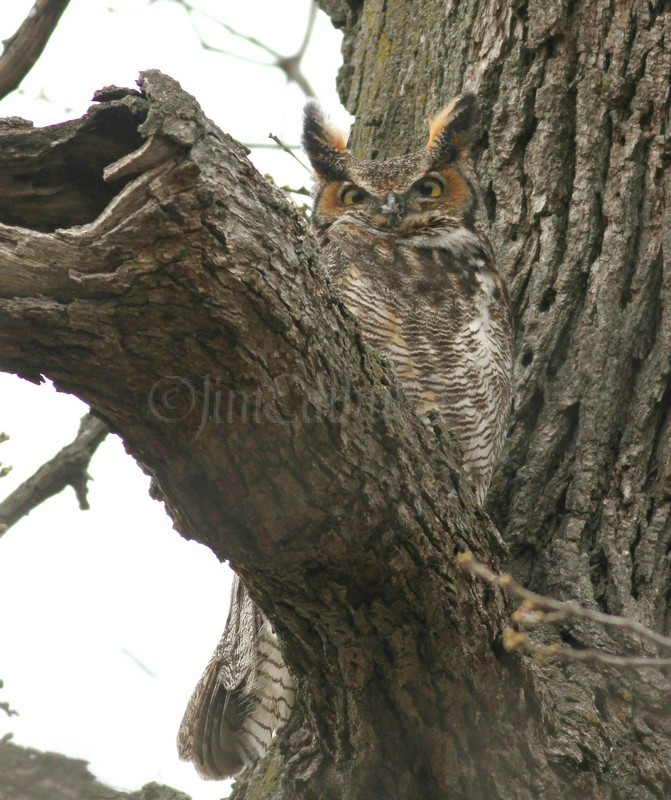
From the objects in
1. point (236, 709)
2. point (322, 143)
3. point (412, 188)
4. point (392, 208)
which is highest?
point (322, 143)

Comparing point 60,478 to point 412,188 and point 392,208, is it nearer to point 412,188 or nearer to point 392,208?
point 392,208

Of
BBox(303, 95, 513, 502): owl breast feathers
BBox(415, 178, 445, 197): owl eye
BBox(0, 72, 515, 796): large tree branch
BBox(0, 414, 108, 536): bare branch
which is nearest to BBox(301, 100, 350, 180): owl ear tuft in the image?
BBox(303, 95, 513, 502): owl breast feathers

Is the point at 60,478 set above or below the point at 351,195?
below

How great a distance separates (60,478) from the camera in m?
2.83

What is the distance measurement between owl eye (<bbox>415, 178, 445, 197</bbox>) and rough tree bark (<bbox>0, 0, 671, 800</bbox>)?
0.30 metres

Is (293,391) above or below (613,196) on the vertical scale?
below

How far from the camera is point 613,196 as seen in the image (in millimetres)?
2611

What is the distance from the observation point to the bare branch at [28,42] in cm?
Answer: 217

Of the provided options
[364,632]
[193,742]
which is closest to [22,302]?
[364,632]

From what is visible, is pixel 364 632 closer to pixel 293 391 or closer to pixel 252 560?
pixel 252 560

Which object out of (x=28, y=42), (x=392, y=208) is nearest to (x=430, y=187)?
(x=392, y=208)

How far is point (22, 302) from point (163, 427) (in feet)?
0.90

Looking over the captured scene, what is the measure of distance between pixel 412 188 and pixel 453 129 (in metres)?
0.22

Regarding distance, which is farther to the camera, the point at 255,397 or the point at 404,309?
the point at 404,309
